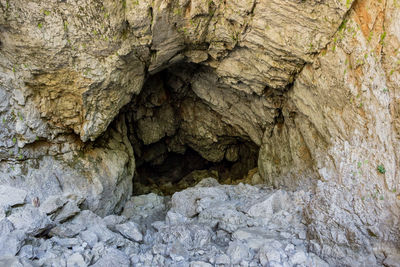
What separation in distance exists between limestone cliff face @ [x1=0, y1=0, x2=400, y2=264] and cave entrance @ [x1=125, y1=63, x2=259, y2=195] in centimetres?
270

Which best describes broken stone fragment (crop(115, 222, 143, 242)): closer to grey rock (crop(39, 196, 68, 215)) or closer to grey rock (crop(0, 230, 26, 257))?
grey rock (crop(39, 196, 68, 215))

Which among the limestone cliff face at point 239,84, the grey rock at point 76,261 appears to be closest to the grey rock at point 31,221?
the limestone cliff face at point 239,84

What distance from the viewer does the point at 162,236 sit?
5586 mm


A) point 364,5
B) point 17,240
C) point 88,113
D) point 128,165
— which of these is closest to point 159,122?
point 128,165

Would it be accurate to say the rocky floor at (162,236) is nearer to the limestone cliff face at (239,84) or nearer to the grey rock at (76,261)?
the grey rock at (76,261)

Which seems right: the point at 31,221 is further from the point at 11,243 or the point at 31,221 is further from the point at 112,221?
the point at 112,221

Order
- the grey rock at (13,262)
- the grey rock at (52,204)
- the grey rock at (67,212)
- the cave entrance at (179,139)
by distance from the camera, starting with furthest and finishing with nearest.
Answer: the cave entrance at (179,139)
the grey rock at (67,212)
the grey rock at (52,204)
the grey rock at (13,262)

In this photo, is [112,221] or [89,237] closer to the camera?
[89,237]

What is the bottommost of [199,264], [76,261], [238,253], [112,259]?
[76,261]

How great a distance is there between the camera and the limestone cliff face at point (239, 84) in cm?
474

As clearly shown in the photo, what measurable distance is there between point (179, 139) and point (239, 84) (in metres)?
5.73

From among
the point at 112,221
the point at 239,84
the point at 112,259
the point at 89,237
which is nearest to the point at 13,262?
the point at 89,237

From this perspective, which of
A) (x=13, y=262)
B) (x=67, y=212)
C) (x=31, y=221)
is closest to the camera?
(x=13, y=262)

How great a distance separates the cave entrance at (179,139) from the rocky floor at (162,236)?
16.2ft
